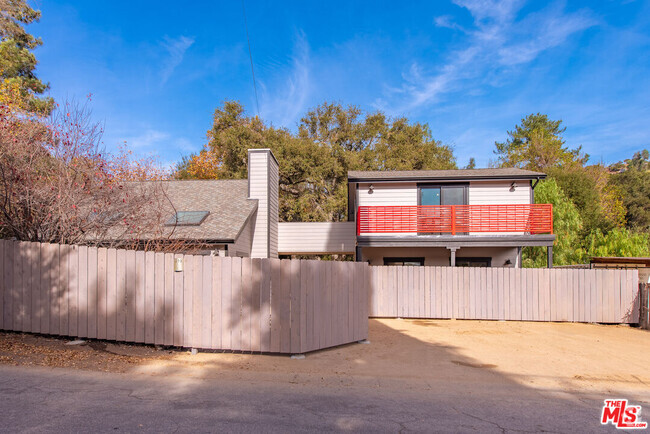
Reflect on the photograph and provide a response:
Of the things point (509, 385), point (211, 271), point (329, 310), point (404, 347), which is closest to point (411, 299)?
point (404, 347)

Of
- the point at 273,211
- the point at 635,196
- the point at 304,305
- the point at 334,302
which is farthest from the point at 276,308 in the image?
the point at 635,196

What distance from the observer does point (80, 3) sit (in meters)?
16.6

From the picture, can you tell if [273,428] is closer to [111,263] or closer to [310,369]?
[310,369]

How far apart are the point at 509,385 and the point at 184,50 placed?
23.4 m

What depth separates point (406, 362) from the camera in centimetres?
739

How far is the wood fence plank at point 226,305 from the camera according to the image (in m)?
7.13

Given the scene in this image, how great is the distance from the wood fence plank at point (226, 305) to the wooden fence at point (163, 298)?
0.06 ft

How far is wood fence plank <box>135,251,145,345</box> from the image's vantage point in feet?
23.6

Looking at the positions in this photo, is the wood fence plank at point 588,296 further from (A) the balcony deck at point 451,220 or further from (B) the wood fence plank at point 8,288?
(B) the wood fence plank at point 8,288

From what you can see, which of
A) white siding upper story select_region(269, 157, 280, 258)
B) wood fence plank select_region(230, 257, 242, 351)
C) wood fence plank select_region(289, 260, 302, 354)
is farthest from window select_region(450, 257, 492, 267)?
wood fence plank select_region(230, 257, 242, 351)

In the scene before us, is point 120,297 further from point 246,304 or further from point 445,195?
point 445,195

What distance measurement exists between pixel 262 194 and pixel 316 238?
3971 millimetres

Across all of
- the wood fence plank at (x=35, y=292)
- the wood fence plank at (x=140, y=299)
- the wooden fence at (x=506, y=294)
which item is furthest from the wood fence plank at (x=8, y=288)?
the wooden fence at (x=506, y=294)

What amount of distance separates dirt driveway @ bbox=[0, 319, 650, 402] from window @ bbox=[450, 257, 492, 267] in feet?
26.0
